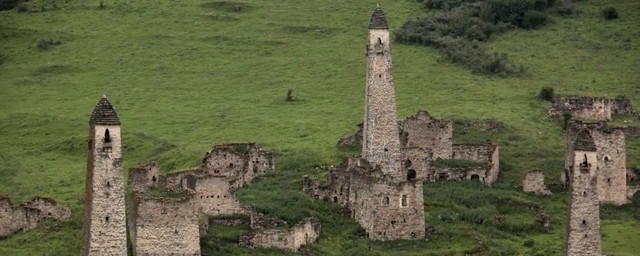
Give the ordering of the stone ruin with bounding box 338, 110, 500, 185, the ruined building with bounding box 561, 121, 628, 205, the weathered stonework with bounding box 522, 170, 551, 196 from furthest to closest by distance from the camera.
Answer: the stone ruin with bounding box 338, 110, 500, 185 < the weathered stonework with bounding box 522, 170, 551, 196 < the ruined building with bounding box 561, 121, 628, 205

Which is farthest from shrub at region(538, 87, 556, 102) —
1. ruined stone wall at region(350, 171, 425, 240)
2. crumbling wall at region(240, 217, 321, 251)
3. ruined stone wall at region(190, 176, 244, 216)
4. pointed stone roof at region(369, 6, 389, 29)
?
ruined stone wall at region(190, 176, 244, 216)

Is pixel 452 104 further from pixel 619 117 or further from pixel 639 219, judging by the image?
pixel 639 219

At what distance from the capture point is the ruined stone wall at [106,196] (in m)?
87.3

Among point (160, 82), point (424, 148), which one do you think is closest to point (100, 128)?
point (424, 148)

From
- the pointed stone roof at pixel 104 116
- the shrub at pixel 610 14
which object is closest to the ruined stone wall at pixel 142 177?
the pointed stone roof at pixel 104 116

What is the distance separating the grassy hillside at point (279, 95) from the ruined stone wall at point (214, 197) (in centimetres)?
188

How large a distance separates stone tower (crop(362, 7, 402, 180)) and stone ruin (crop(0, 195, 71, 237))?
1742cm

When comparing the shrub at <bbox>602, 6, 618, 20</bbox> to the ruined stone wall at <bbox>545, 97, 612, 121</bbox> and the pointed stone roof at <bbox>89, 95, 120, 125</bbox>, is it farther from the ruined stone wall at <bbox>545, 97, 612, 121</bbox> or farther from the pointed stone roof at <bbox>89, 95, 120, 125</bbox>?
the pointed stone roof at <bbox>89, 95, 120, 125</bbox>

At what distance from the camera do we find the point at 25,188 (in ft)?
378

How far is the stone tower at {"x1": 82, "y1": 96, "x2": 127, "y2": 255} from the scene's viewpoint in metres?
87.2

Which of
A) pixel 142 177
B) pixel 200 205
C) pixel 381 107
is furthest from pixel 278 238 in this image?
pixel 381 107

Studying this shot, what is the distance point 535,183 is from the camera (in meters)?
115

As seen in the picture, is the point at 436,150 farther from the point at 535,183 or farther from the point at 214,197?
the point at 214,197

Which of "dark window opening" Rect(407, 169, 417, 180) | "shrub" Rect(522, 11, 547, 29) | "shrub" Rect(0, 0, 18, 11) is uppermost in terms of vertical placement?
"shrub" Rect(0, 0, 18, 11)
